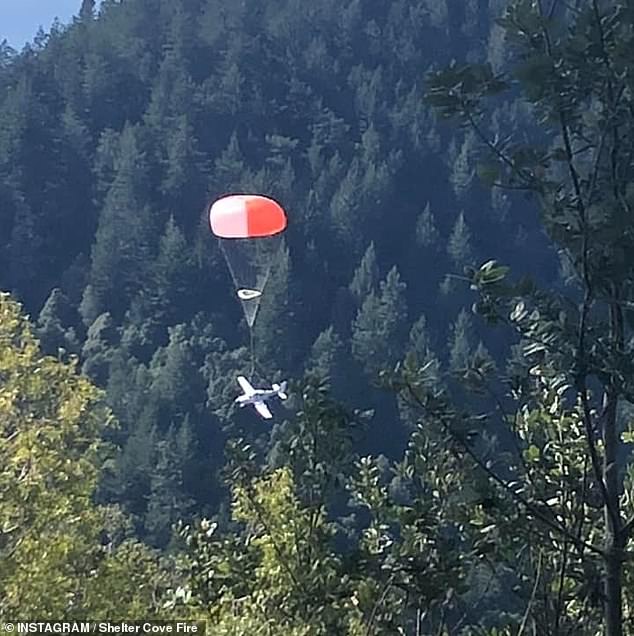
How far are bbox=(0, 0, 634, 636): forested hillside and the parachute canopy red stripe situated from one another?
5.33ft

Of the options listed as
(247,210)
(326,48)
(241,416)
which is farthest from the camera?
(326,48)

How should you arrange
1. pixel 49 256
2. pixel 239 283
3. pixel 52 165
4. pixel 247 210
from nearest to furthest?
pixel 247 210 < pixel 239 283 < pixel 49 256 < pixel 52 165

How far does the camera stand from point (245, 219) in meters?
9.88

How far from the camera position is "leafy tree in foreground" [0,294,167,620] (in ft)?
23.9

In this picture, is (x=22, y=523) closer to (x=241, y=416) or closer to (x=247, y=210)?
(x=247, y=210)

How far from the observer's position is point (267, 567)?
13.2ft

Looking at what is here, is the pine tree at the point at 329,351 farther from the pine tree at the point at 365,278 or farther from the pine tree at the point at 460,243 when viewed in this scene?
the pine tree at the point at 460,243

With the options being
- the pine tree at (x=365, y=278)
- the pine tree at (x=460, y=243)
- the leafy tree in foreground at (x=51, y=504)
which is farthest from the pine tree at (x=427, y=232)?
the leafy tree in foreground at (x=51, y=504)

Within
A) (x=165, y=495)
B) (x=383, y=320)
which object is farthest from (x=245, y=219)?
(x=383, y=320)

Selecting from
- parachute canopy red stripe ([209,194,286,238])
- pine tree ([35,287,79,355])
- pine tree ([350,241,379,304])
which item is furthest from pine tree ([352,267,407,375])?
parachute canopy red stripe ([209,194,286,238])

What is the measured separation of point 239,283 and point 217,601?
33.2ft

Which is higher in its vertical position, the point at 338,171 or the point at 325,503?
the point at 338,171

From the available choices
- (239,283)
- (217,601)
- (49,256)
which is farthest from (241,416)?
(217,601)

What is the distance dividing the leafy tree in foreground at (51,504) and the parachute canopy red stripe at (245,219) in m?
1.60
